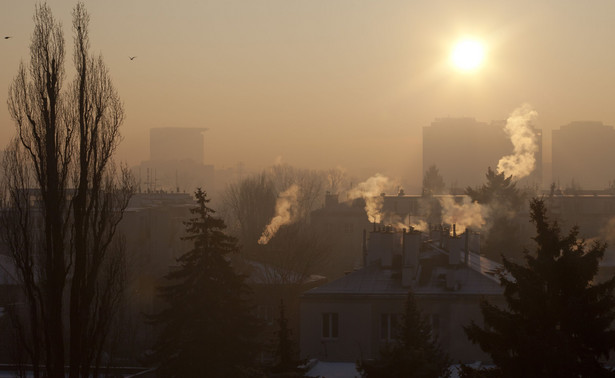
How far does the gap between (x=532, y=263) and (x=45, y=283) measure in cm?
1285

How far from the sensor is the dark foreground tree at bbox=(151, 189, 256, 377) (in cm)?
3030

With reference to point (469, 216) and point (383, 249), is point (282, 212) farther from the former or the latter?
point (383, 249)

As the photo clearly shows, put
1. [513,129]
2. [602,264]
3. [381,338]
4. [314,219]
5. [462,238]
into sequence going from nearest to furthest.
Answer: [381,338]
[462,238]
[602,264]
[513,129]
[314,219]

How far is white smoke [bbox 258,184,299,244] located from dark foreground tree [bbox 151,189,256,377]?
49918 millimetres

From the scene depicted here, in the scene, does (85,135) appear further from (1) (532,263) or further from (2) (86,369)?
(1) (532,263)

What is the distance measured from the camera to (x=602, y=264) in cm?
6316

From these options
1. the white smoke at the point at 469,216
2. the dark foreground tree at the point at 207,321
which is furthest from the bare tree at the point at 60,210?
the white smoke at the point at 469,216

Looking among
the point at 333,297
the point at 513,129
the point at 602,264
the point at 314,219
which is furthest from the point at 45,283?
the point at 314,219

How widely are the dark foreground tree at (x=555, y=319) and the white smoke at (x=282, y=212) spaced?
201 ft

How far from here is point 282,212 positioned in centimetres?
11594

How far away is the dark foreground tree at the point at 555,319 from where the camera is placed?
1912 centimetres

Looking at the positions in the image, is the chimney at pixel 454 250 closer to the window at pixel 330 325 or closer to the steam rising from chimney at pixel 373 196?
the window at pixel 330 325

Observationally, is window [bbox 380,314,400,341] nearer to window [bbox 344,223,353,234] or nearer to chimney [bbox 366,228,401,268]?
chimney [bbox 366,228,401,268]

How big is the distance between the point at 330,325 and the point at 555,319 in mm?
24495
